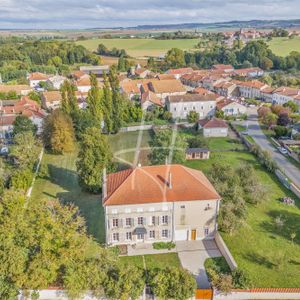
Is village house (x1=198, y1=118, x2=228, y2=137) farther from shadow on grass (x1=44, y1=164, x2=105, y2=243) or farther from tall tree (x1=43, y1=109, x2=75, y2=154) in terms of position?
shadow on grass (x1=44, y1=164, x2=105, y2=243)

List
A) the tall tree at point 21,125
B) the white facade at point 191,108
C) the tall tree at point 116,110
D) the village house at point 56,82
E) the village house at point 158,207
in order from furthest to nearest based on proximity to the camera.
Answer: the village house at point 56,82 → the white facade at point 191,108 → the tall tree at point 116,110 → the tall tree at point 21,125 → the village house at point 158,207

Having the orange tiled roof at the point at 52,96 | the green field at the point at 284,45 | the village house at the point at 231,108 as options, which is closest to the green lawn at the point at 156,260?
the village house at the point at 231,108

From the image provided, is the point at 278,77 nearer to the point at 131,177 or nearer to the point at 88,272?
the point at 131,177

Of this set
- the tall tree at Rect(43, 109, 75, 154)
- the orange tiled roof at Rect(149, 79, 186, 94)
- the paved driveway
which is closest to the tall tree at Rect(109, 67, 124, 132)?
the tall tree at Rect(43, 109, 75, 154)

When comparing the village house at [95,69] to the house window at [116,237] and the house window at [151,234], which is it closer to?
the house window at [116,237]

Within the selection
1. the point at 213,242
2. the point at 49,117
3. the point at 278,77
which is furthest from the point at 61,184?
the point at 278,77

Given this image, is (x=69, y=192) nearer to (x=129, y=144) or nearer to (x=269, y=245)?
(x=129, y=144)
